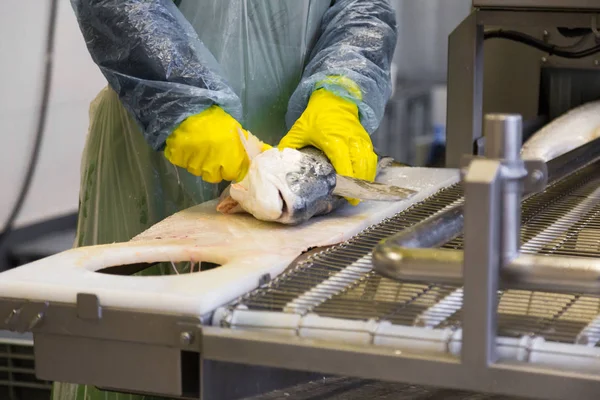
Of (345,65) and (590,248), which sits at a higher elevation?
(345,65)

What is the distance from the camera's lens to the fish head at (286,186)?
151 centimetres

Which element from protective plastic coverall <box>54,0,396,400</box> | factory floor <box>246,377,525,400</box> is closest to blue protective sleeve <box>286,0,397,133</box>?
protective plastic coverall <box>54,0,396,400</box>

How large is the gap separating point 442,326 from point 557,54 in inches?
57.9

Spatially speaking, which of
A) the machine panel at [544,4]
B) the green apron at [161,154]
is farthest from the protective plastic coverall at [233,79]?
the machine panel at [544,4]

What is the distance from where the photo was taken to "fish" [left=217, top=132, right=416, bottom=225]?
151 cm

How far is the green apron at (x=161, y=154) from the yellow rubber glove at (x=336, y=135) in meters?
0.19

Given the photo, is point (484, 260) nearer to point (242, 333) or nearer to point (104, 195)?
point (242, 333)

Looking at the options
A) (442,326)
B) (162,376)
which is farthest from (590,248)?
(162,376)

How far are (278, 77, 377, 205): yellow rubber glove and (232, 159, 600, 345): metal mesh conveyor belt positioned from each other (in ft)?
0.68

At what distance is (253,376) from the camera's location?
3.75 feet

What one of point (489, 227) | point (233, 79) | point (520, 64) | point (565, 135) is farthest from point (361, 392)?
point (520, 64)

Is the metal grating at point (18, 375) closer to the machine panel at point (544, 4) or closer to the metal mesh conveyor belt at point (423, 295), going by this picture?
the metal mesh conveyor belt at point (423, 295)

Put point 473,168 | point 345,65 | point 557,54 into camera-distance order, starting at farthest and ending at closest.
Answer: point 557,54
point 345,65
point 473,168

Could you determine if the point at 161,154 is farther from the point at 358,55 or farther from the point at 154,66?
the point at 358,55
